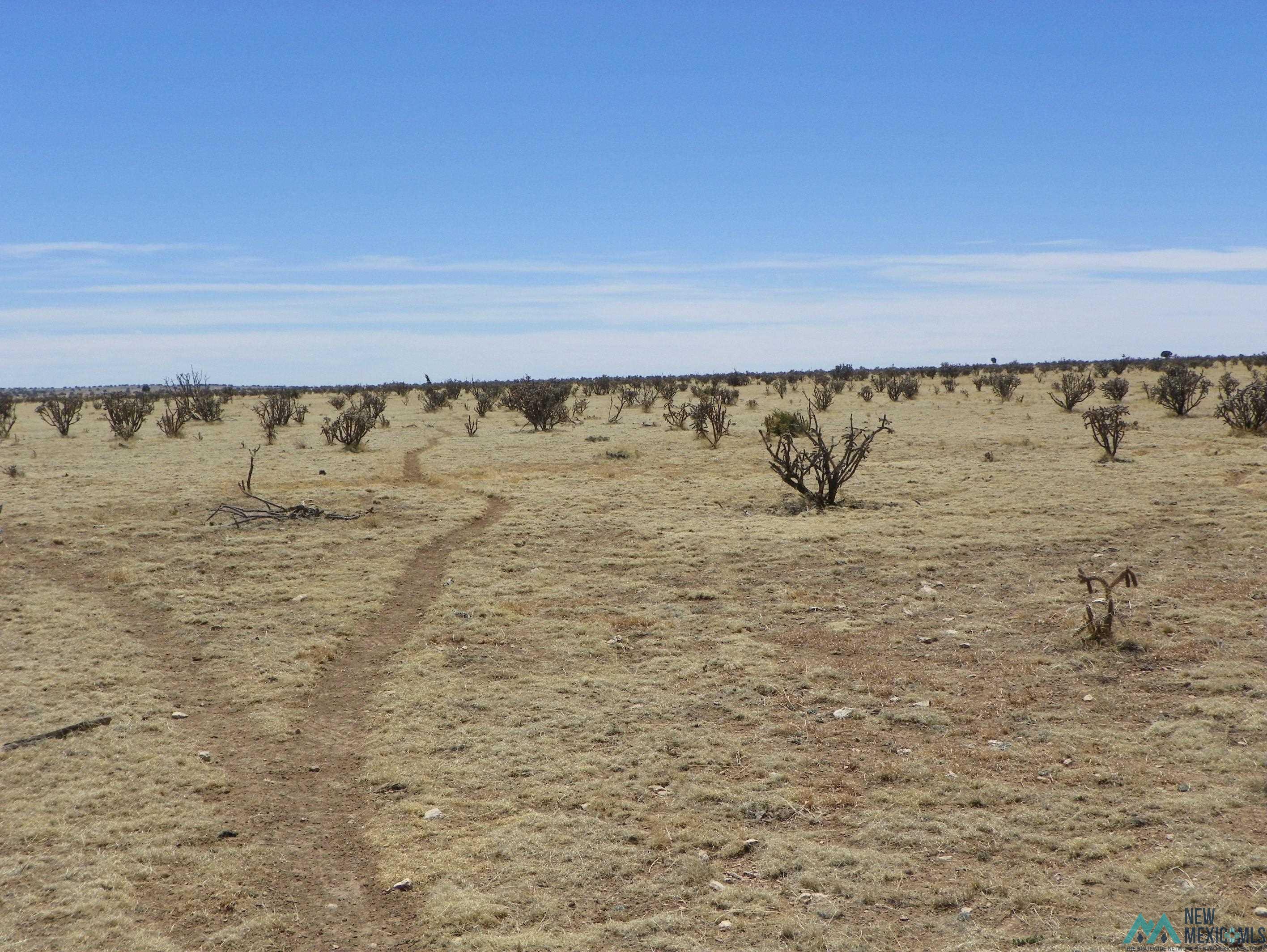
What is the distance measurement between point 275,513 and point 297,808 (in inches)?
404

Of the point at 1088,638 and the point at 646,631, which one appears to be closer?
the point at 1088,638

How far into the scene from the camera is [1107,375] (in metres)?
58.5

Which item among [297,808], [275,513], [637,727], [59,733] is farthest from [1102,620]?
[275,513]

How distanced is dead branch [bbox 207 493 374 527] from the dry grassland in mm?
554

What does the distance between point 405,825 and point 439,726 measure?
1631 mm

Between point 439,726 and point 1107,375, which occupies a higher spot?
point 1107,375

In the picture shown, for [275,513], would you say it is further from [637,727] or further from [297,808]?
[637,727]

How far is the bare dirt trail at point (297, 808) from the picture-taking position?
16.6 ft

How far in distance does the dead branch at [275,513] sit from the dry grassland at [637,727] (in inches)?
21.8

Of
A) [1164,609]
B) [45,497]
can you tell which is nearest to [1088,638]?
[1164,609]

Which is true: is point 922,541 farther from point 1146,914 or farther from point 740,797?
point 1146,914

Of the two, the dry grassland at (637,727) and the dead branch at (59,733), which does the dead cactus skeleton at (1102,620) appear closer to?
the dry grassland at (637,727)

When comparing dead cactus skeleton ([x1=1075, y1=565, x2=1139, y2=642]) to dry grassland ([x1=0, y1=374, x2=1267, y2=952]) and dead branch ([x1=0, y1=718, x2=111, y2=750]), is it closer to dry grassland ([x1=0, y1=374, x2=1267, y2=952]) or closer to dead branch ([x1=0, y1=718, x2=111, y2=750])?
dry grassland ([x1=0, y1=374, x2=1267, y2=952])

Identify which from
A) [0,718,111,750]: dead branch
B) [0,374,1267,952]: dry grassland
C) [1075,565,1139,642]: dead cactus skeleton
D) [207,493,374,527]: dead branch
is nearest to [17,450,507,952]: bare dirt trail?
[0,374,1267,952]: dry grassland
